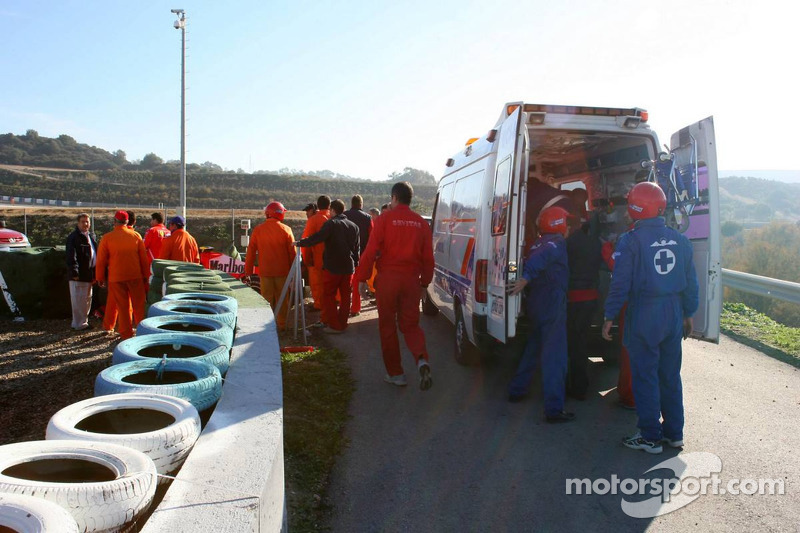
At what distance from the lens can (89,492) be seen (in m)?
2.04

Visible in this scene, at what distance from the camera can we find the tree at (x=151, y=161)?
128 meters

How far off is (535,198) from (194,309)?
12.3 feet

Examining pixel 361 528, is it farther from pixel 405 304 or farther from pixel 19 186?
pixel 19 186

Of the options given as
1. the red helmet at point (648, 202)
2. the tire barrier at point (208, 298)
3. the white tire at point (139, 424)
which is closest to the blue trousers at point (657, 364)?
the red helmet at point (648, 202)

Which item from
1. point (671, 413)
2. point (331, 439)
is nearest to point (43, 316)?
point (331, 439)

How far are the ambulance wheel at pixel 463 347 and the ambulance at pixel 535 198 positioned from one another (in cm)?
1

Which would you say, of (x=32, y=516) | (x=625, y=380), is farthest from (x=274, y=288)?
(x=32, y=516)

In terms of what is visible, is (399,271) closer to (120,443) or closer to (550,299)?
(550,299)

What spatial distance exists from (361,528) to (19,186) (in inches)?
3128

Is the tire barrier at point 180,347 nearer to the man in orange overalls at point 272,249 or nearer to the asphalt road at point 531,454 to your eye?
the asphalt road at point 531,454

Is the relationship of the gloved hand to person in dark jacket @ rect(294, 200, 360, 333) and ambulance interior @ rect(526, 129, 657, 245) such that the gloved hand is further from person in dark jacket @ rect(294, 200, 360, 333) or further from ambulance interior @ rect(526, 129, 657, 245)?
person in dark jacket @ rect(294, 200, 360, 333)

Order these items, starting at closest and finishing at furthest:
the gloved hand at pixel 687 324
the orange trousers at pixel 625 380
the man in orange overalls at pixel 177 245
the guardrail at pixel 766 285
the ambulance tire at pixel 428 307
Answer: the gloved hand at pixel 687 324 < the orange trousers at pixel 625 380 < the guardrail at pixel 766 285 < the man in orange overalls at pixel 177 245 < the ambulance tire at pixel 428 307

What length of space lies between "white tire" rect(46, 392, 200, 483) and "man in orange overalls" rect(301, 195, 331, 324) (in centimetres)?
686

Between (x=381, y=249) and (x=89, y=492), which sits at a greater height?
(x=381, y=249)
